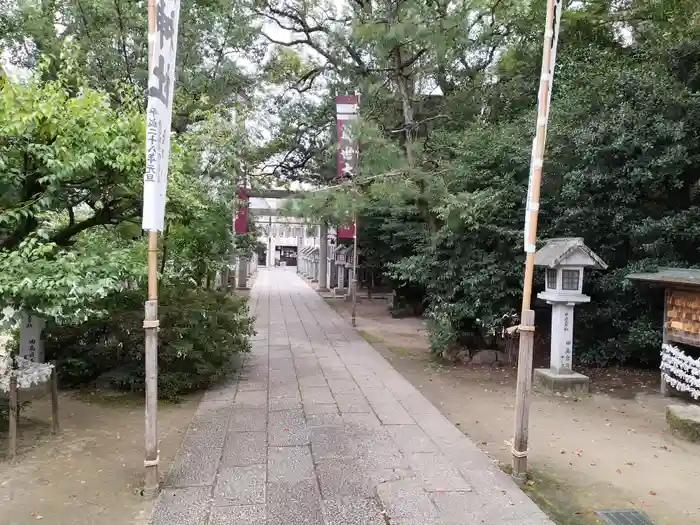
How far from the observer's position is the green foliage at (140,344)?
6.52 meters

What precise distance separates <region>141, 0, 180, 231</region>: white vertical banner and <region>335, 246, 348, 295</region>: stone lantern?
18488mm

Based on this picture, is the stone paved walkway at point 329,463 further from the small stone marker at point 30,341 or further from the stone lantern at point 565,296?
the small stone marker at point 30,341

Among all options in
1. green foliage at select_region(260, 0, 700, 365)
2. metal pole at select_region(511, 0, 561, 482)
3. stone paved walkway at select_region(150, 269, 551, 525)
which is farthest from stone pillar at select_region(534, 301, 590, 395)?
metal pole at select_region(511, 0, 561, 482)

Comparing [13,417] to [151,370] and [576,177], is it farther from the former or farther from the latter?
[576,177]

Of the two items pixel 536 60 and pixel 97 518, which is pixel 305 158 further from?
pixel 97 518

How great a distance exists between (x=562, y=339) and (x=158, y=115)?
19.8 ft

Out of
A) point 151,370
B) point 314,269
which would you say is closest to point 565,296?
point 151,370

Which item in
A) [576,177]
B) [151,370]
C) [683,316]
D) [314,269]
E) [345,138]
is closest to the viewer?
[151,370]

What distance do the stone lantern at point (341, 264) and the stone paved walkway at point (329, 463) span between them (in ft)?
50.7

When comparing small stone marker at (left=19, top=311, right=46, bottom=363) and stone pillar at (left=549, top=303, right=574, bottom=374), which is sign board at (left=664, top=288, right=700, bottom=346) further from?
small stone marker at (left=19, top=311, right=46, bottom=363)

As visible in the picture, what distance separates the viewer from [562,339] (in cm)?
728

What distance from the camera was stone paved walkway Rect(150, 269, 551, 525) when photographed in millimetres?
3469

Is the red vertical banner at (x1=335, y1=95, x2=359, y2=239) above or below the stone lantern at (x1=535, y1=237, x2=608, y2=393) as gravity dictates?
above

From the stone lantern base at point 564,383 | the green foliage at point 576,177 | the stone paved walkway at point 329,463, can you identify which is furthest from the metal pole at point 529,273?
the green foliage at point 576,177
